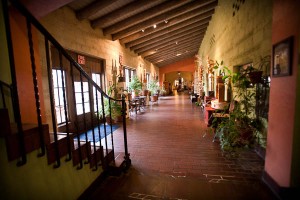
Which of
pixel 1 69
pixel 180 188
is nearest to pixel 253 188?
pixel 180 188

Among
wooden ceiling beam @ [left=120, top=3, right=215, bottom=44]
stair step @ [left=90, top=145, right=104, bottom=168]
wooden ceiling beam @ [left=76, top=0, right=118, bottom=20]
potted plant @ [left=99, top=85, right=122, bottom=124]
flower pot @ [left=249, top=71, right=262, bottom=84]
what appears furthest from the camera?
wooden ceiling beam @ [left=120, top=3, right=215, bottom=44]

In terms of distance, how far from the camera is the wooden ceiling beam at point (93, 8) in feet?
11.6

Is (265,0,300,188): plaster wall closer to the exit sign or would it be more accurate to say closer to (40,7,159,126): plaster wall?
(40,7,159,126): plaster wall

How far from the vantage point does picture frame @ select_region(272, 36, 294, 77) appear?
1648 mm

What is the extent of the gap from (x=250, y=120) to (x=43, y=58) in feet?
12.7

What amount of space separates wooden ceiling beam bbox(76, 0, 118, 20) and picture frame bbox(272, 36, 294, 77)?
10.0 feet

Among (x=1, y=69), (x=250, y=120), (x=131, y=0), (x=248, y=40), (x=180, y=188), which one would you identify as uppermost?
(x=131, y=0)

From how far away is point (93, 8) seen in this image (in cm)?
365

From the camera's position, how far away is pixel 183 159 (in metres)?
2.78

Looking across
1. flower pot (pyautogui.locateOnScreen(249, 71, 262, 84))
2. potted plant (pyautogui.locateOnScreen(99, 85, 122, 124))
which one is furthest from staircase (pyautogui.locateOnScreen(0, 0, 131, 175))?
potted plant (pyautogui.locateOnScreen(99, 85, 122, 124))

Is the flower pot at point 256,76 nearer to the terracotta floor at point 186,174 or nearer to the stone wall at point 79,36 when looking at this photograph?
the terracotta floor at point 186,174

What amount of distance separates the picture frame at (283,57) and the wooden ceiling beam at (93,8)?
120 inches

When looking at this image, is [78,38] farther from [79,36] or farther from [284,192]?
[284,192]

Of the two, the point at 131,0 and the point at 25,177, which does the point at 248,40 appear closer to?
the point at 131,0
